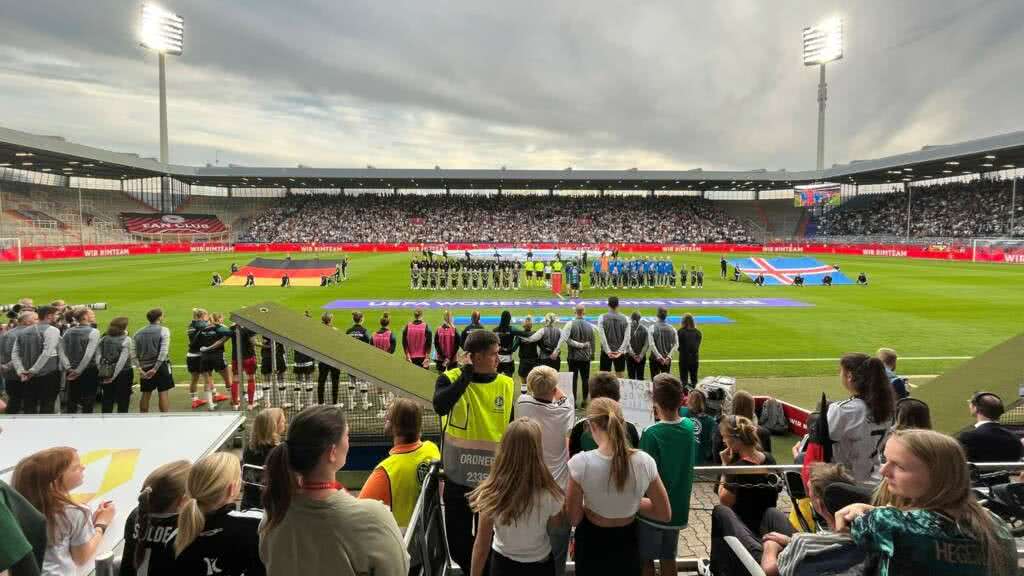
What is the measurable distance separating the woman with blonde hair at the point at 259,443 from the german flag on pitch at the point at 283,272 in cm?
2672

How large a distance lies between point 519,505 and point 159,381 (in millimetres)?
8446

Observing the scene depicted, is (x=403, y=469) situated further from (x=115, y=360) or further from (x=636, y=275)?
(x=636, y=275)

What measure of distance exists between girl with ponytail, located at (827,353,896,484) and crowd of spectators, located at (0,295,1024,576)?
0.01 metres

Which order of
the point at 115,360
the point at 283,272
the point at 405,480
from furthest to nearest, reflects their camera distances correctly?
the point at 283,272
the point at 115,360
the point at 405,480

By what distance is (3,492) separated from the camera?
9.39 ft

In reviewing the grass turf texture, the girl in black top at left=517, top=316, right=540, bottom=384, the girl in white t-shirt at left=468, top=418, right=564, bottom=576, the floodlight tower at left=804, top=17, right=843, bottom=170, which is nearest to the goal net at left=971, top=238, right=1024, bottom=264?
the grass turf texture

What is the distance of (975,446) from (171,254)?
214ft

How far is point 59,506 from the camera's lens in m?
3.40

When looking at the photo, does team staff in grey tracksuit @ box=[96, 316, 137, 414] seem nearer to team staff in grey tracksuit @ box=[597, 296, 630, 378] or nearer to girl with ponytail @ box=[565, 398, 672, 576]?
team staff in grey tracksuit @ box=[597, 296, 630, 378]

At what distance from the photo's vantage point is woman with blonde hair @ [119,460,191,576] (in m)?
2.84

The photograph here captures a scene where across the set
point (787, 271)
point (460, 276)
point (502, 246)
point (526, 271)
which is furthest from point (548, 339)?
point (502, 246)

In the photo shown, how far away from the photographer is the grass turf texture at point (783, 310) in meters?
13.2

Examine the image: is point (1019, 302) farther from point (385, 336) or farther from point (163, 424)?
point (163, 424)

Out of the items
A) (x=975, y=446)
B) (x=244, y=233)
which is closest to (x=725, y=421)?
(x=975, y=446)
